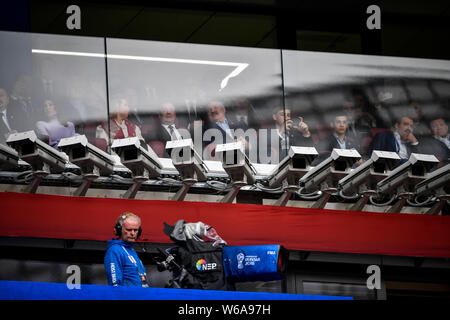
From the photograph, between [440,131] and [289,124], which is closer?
[289,124]

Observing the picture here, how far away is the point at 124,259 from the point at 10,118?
10.7 ft

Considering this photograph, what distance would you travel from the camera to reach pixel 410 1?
1070 centimetres

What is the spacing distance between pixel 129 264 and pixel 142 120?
343 cm

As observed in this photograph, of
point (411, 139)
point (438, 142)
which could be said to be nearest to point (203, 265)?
point (411, 139)

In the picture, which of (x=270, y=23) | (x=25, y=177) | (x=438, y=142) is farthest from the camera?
(x=270, y=23)

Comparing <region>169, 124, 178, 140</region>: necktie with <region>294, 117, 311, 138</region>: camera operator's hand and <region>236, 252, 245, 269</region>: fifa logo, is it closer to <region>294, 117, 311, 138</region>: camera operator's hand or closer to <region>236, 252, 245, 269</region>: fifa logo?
<region>294, 117, 311, 138</region>: camera operator's hand

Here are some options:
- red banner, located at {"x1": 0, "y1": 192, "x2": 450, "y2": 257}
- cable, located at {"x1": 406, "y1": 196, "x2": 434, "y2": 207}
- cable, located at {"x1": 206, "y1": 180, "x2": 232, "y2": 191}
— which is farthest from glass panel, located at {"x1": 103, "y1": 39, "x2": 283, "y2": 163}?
cable, located at {"x1": 406, "y1": 196, "x2": 434, "y2": 207}

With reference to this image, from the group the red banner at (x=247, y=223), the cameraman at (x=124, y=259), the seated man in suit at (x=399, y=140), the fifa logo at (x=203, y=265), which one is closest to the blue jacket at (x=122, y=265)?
the cameraman at (x=124, y=259)

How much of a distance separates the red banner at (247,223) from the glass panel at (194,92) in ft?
2.32

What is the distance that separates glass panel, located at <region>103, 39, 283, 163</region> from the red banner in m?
0.71

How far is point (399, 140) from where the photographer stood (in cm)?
970

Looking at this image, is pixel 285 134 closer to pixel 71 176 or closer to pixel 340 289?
pixel 340 289

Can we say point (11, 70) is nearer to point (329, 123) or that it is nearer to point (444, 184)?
point (329, 123)
